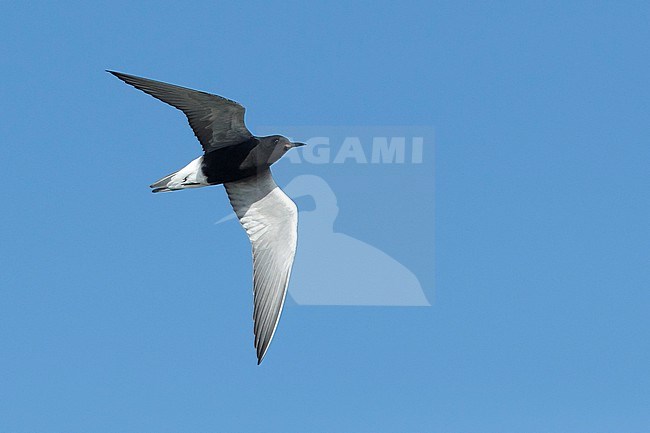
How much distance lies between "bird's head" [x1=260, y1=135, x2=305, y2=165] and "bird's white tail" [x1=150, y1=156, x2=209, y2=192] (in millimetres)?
906

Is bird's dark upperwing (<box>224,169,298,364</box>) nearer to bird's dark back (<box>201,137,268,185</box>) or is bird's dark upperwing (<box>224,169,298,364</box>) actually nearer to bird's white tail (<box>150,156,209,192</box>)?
bird's dark back (<box>201,137,268,185</box>)

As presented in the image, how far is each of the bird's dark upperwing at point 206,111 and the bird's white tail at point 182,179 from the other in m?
0.33

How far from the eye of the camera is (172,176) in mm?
15266

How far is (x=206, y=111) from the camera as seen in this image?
1496 cm

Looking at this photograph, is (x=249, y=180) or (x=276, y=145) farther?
(x=249, y=180)

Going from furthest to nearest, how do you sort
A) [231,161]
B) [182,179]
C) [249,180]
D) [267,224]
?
[267,224], [249,180], [231,161], [182,179]

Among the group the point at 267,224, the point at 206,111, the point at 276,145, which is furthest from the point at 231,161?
the point at 267,224

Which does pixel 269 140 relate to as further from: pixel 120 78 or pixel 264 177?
pixel 120 78

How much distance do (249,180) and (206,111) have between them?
149 cm

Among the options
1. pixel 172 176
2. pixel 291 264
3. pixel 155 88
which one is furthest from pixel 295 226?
pixel 155 88

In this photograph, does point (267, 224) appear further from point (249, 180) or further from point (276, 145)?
point (276, 145)

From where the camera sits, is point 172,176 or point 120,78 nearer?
point 120,78

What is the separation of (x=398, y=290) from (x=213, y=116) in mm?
5879

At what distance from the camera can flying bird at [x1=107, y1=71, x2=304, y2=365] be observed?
14.8 m
